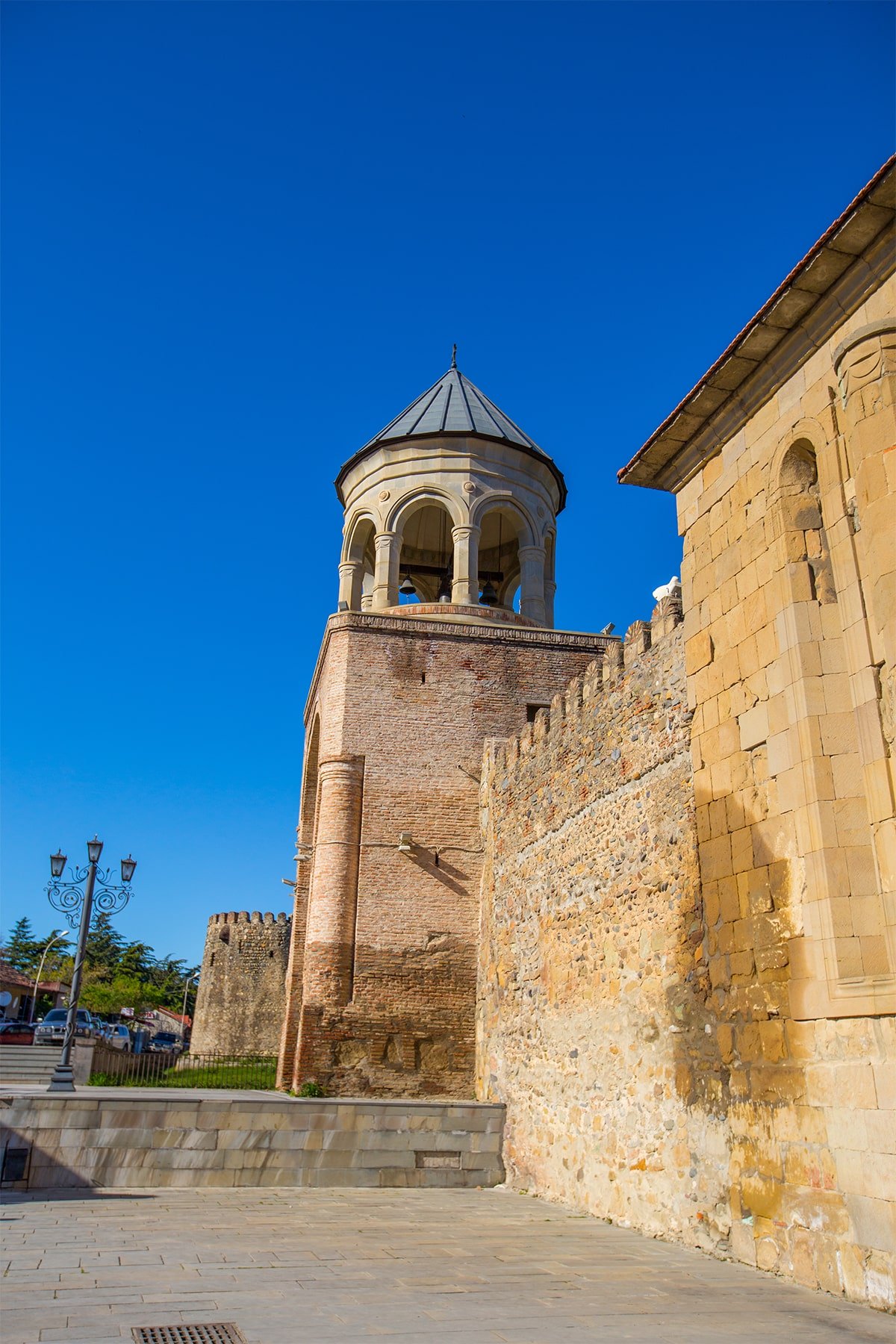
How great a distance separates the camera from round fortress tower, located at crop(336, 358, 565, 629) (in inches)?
673

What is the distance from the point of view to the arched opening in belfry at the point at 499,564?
1944 centimetres

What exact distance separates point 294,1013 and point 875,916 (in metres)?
11.6

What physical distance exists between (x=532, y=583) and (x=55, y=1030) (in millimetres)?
15970

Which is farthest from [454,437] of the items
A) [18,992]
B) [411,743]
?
[18,992]

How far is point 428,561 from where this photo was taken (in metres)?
20.2

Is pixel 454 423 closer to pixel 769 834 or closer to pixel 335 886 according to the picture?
pixel 335 886

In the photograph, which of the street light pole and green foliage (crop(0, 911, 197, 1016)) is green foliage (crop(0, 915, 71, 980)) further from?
the street light pole

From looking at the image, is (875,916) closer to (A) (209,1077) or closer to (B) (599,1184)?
(B) (599,1184)

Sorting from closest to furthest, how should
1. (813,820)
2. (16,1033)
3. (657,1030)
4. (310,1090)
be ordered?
(813,820) → (657,1030) → (310,1090) → (16,1033)

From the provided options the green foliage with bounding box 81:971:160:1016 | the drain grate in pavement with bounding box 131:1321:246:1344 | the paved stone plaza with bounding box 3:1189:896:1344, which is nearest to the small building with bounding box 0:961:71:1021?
the green foliage with bounding box 81:971:160:1016

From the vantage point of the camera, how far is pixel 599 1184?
8922mm

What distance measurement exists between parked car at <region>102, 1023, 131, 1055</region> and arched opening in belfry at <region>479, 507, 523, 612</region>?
16483 millimetres

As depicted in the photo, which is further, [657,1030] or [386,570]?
[386,570]

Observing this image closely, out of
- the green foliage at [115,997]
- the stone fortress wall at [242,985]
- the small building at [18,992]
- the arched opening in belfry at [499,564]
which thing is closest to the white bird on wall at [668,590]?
the arched opening in belfry at [499,564]
